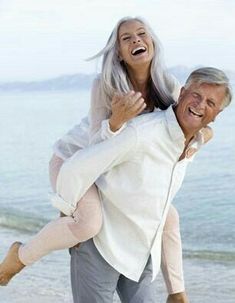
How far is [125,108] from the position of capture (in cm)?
226

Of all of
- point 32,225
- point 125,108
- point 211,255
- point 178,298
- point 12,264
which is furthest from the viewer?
point 32,225

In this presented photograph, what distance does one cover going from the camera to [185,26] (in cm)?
1318

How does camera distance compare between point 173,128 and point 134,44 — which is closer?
point 173,128

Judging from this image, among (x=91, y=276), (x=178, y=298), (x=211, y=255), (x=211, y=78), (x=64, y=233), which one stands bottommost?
(x=211, y=255)

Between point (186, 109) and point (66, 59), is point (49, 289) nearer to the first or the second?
point (186, 109)

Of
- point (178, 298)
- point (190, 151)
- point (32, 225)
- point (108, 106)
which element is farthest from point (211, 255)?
point (108, 106)

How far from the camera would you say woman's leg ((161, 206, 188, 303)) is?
266 cm

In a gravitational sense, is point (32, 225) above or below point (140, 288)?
below

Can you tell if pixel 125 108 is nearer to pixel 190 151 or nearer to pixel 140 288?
pixel 190 151

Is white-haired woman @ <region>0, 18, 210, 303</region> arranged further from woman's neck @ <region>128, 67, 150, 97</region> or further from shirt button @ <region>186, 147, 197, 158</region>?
shirt button @ <region>186, 147, 197, 158</region>

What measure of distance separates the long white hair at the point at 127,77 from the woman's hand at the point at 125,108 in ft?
0.46

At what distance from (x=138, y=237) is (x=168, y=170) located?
21cm

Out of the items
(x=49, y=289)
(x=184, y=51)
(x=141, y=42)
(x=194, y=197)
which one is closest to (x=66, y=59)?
(x=184, y=51)

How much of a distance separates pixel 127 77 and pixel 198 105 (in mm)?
283
